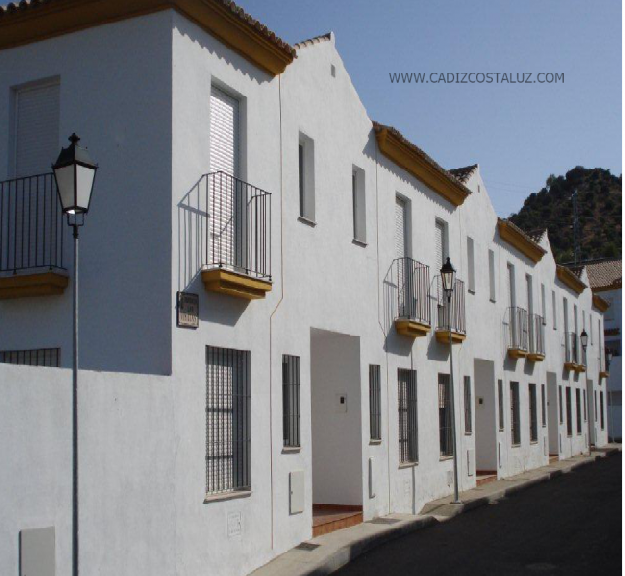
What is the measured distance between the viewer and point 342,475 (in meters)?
13.7

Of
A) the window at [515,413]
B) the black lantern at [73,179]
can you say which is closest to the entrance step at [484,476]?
the window at [515,413]

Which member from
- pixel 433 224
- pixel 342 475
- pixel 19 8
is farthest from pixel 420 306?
pixel 19 8

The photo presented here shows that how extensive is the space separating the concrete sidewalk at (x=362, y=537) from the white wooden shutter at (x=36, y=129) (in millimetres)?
5286

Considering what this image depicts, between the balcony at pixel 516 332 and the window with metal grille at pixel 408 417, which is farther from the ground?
the balcony at pixel 516 332

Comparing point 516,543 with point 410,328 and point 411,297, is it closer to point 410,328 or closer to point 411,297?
point 410,328

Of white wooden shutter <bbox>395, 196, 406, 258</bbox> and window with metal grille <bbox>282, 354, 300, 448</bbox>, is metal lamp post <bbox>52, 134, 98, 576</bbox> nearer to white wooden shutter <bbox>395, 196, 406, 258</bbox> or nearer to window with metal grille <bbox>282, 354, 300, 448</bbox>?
window with metal grille <bbox>282, 354, 300, 448</bbox>

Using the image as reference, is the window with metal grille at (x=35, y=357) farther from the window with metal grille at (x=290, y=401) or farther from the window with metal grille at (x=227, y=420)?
the window with metal grille at (x=290, y=401)

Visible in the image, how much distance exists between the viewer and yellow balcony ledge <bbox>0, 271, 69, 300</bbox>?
30.9 feet

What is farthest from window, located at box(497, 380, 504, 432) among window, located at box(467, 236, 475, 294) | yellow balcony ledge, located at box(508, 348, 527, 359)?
window, located at box(467, 236, 475, 294)

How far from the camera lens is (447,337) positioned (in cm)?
1770

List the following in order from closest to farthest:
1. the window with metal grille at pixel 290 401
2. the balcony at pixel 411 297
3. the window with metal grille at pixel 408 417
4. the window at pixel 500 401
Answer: the window with metal grille at pixel 290 401
the balcony at pixel 411 297
the window with metal grille at pixel 408 417
the window at pixel 500 401

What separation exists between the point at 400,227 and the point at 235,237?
626cm

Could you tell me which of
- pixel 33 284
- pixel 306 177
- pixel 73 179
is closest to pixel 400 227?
pixel 306 177

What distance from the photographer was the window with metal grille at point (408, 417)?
15.8 metres
